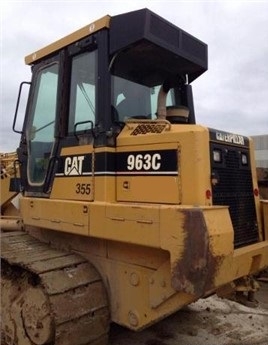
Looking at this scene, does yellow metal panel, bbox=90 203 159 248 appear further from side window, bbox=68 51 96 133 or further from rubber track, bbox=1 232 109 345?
side window, bbox=68 51 96 133

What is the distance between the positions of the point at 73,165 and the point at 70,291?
1.19 meters

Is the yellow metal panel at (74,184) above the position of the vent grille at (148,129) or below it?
below

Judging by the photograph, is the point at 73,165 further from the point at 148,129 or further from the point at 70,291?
the point at 70,291

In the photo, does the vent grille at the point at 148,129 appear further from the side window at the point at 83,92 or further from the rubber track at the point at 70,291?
the rubber track at the point at 70,291

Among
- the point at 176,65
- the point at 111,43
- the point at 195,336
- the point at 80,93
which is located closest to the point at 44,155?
the point at 80,93

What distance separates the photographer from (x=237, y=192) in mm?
3734

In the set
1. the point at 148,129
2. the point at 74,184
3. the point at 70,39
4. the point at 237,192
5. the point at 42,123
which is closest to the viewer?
the point at 148,129

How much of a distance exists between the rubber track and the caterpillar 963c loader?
0.4 inches

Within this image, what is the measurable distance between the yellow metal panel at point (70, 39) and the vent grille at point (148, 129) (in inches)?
40.5

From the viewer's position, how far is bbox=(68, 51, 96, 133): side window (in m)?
3.96

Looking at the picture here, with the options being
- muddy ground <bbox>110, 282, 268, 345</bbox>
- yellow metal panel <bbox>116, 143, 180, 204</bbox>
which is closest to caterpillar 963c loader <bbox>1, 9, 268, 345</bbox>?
yellow metal panel <bbox>116, 143, 180, 204</bbox>

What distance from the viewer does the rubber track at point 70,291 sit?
11.2 ft

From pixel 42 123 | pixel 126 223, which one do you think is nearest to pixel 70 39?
pixel 42 123

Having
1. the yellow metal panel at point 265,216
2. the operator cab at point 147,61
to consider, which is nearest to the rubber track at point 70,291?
the operator cab at point 147,61
